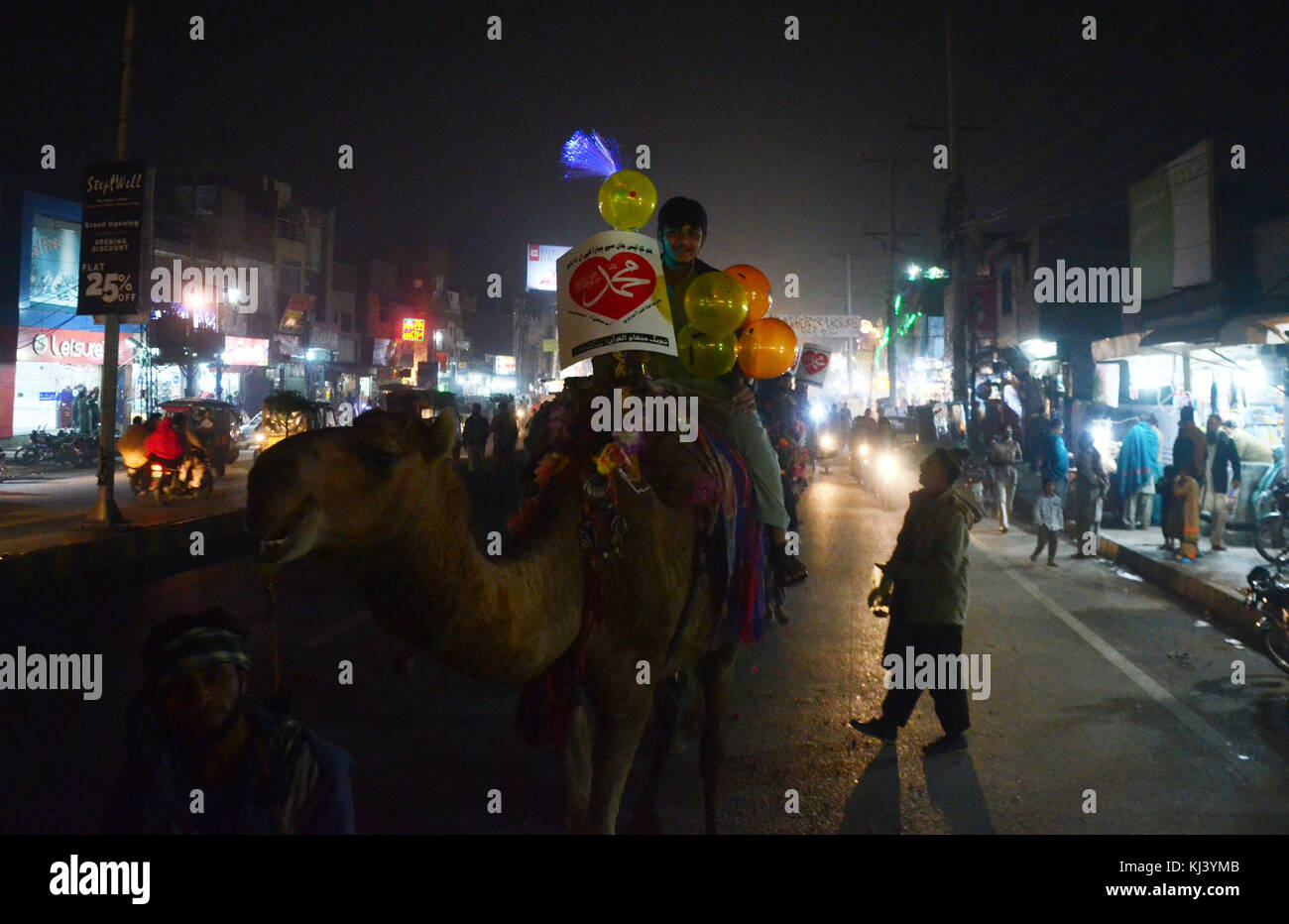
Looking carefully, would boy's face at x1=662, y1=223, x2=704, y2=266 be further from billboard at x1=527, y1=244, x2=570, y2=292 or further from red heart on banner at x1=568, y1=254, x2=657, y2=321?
billboard at x1=527, y1=244, x2=570, y2=292

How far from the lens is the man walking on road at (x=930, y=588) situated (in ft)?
19.5

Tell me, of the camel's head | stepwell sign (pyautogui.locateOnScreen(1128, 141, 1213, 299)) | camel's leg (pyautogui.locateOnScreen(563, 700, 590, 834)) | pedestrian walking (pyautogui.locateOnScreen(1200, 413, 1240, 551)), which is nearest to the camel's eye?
the camel's head

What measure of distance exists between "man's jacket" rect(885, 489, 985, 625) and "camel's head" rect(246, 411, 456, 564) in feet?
14.3

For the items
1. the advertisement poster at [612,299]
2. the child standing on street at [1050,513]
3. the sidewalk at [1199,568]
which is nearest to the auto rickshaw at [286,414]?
the sidewalk at [1199,568]

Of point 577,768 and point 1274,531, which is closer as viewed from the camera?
point 577,768

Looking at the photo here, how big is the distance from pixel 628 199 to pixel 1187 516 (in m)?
11.2

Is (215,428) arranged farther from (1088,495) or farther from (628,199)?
(628,199)

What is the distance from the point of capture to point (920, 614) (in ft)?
19.7

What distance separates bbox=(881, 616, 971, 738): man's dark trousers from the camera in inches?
226

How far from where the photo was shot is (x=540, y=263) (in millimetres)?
63281

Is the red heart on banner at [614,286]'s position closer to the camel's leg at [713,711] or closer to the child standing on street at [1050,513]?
the camel's leg at [713,711]

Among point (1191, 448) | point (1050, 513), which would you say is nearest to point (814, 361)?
point (1050, 513)
